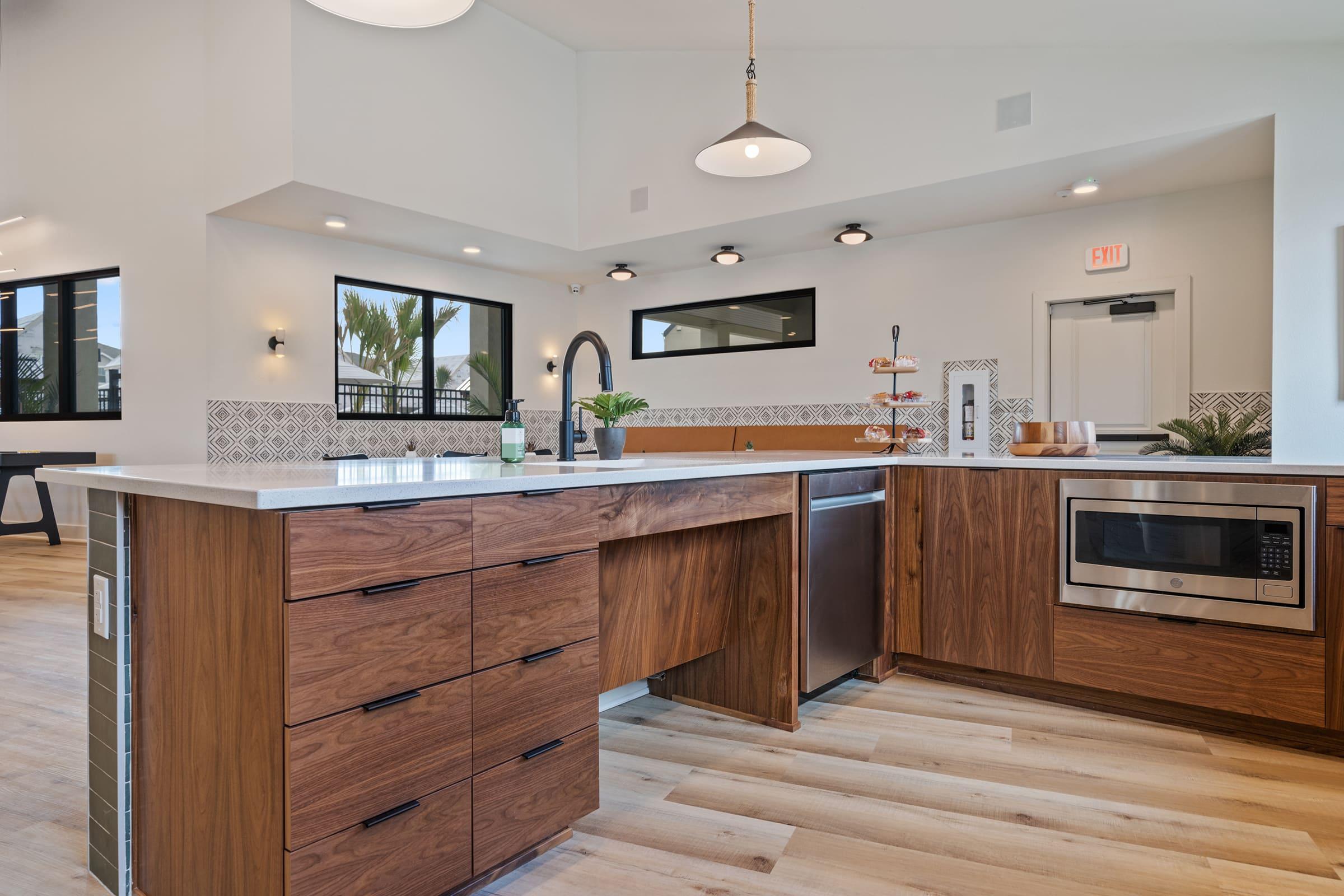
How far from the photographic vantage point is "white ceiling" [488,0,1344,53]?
3141 mm

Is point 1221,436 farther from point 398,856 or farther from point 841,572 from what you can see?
point 398,856

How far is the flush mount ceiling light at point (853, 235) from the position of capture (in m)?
4.95

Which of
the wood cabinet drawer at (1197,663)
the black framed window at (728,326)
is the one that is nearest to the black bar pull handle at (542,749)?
the wood cabinet drawer at (1197,663)

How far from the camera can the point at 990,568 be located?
2.90m

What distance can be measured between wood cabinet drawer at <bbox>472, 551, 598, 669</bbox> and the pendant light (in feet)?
6.50

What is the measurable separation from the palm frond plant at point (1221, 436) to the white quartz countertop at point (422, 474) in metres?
1.51

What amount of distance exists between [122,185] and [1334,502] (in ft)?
24.1

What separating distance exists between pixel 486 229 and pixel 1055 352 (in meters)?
3.84

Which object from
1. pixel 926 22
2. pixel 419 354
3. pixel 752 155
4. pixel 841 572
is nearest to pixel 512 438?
pixel 841 572

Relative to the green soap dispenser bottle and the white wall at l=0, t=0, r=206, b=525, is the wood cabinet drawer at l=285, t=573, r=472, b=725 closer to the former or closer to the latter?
the green soap dispenser bottle

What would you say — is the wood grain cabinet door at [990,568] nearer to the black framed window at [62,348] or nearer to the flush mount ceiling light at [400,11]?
the flush mount ceiling light at [400,11]

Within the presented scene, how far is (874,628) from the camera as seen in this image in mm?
2971

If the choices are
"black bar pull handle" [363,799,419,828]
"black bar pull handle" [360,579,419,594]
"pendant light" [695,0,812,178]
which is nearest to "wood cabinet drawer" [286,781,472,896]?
"black bar pull handle" [363,799,419,828]

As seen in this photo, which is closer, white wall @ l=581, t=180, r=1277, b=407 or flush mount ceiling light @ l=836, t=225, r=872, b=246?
white wall @ l=581, t=180, r=1277, b=407
